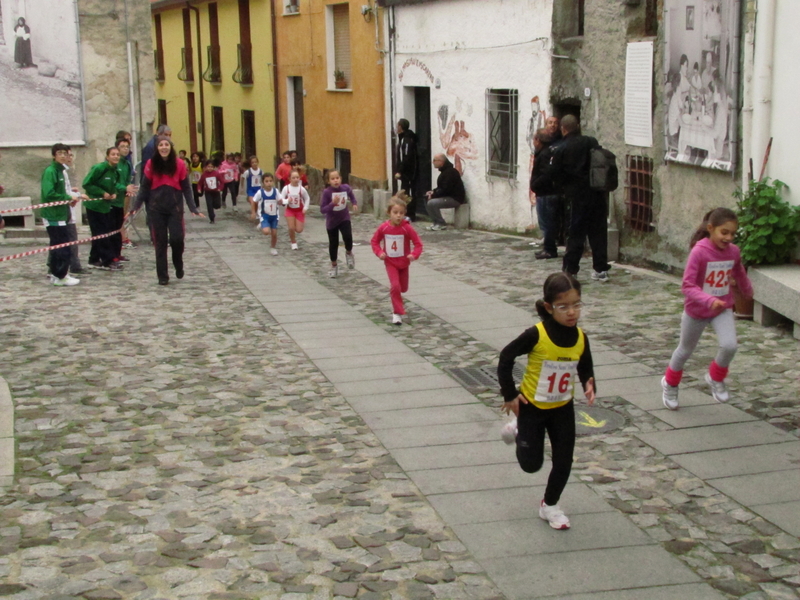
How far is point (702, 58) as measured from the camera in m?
11.0

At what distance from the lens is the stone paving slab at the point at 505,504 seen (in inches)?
196

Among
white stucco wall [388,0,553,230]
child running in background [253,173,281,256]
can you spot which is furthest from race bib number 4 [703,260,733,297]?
child running in background [253,173,281,256]

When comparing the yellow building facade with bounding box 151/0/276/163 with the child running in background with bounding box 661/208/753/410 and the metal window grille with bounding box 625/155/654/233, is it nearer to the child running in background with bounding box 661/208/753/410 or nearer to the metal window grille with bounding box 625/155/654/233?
the metal window grille with bounding box 625/155/654/233

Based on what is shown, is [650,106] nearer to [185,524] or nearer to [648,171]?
[648,171]

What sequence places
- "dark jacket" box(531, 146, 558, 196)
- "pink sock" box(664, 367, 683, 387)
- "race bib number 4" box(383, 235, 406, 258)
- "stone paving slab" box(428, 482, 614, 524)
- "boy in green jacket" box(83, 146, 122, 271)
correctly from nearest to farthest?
"stone paving slab" box(428, 482, 614, 524)
"pink sock" box(664, 367, 683, 387)
"race bib number 4" box(383, 235, 406, 258)
"boy in green jacket" box(83, 146, 122, 271)
"dark jacket" box(531, 146, 558, 196)

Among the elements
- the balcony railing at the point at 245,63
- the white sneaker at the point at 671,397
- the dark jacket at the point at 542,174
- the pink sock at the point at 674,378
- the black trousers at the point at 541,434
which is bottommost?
the white sneaker at the point at 671,397

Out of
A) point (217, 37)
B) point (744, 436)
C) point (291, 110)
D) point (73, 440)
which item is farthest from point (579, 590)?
point (217, 37)

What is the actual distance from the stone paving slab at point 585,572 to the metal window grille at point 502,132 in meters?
12.6

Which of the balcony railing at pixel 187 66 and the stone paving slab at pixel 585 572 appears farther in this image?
the balcony railing at pixel 187 66

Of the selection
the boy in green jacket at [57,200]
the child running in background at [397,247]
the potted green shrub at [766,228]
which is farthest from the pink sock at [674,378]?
the boy in green jacket at [57,200]

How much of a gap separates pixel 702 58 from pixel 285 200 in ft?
22.1

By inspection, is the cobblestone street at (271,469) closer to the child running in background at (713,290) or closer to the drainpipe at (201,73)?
the child running in background at (713,290)

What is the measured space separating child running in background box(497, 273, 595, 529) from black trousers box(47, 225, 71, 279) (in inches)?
328

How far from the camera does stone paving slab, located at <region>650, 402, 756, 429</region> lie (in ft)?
20.8
